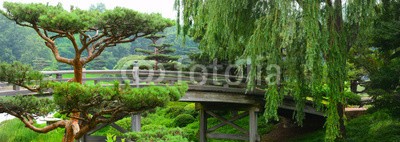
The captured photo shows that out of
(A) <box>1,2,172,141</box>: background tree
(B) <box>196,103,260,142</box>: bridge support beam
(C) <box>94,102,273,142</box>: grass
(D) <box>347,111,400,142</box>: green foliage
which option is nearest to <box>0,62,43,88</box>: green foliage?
(A) <box>1,2,172,141</box>: background tree

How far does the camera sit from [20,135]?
14883 millimetres

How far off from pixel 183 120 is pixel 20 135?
6245 millimetres

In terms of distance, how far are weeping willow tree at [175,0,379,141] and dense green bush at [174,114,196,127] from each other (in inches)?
349

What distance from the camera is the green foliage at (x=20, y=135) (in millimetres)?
14719

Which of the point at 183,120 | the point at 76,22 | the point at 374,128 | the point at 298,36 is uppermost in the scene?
the point at 76,22

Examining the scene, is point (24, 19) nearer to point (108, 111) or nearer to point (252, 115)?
point (108, 111)

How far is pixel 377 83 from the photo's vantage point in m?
9.50

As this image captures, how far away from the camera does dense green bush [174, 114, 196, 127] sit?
18.5 metres

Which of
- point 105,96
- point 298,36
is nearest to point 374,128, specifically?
point 298,36

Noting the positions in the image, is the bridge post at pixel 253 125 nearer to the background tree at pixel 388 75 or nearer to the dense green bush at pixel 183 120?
the background tree at pixel 388 75

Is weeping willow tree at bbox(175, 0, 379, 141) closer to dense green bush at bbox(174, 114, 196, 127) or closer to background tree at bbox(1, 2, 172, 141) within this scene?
background tree at bbox(1, 2, 172, 141)

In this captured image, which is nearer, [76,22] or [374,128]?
[76,22]

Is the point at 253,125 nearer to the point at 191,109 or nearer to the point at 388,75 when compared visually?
the point at 388,75

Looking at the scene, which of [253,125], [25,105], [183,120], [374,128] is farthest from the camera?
[183,120]
